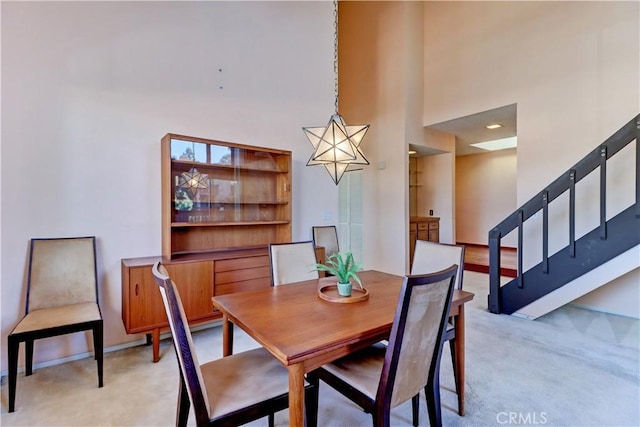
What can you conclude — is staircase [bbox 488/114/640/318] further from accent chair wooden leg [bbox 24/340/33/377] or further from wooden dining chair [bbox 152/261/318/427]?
accent chair wooden leg [bbox 24/340/33/377]

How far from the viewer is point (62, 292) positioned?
2.43m

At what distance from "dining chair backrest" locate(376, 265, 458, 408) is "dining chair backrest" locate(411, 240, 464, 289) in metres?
0.90

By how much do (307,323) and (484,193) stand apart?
746cm

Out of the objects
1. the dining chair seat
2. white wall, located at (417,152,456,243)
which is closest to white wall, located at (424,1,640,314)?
white wall, located at (417,152,456,243)

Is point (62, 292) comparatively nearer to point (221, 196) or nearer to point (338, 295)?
point (221, 196)

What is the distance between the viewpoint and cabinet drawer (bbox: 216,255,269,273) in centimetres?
289

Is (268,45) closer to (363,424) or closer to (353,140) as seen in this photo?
(353,140)

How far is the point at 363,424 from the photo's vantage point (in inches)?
70.8

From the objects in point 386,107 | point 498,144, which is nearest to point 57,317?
point 386,107

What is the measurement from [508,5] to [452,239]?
12.2 feet

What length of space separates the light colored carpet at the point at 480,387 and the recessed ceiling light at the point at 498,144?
4167 millimetres

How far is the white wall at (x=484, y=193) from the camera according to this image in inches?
281

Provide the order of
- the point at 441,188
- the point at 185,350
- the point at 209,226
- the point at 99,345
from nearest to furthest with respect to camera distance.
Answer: the point at 185,350, the point at 99,345, the point at 209,226, the point at 441,188

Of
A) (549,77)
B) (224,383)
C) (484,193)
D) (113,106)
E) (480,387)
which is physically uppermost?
(549,77)
